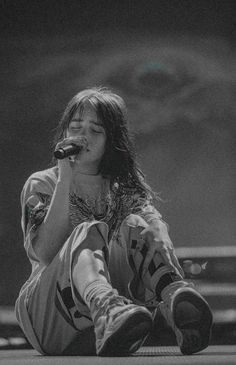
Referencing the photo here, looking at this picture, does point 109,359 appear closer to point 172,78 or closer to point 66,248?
point 66,248

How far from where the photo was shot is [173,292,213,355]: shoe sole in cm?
139

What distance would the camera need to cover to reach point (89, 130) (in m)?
1.80

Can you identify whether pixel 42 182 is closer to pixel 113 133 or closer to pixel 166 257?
pixel 113 133

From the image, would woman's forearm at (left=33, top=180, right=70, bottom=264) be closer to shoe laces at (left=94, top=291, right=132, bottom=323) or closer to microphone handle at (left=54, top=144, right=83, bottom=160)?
microphone handle at (left=54, top=144, right=83, bottom=160)

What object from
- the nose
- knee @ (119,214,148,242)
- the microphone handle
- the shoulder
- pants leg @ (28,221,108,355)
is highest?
the nose

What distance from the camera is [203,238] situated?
3.00 metres

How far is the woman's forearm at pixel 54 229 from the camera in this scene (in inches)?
61.3

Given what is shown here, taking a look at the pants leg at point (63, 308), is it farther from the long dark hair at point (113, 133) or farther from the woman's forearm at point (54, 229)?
the long dark hair at point (113, 133)

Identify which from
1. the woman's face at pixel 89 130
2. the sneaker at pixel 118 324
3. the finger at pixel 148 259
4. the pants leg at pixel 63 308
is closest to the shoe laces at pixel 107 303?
the sneaker at pixel 118 324

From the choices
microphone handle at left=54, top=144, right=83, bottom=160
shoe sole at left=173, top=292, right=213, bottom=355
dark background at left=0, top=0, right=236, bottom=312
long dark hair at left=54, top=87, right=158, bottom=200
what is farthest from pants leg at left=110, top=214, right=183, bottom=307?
dark background at left=0, top=0, right=236, bottom=312

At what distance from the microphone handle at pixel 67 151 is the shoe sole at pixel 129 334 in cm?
50

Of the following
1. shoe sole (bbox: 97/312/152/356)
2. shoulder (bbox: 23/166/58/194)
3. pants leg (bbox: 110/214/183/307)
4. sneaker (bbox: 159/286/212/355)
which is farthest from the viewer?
shoulder (bbox: 23/166/58/194)

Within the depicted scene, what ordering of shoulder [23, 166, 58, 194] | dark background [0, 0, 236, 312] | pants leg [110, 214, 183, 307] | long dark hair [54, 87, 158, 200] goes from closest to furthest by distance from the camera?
pants leg [110, 214, 183, 307] → shoulder [23, 166, 58, 194] → long dark hair [54, 87, 158, 200] → dark background [0, 0, 236, 312]

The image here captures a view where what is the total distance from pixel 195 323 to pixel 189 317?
0.02 metres
